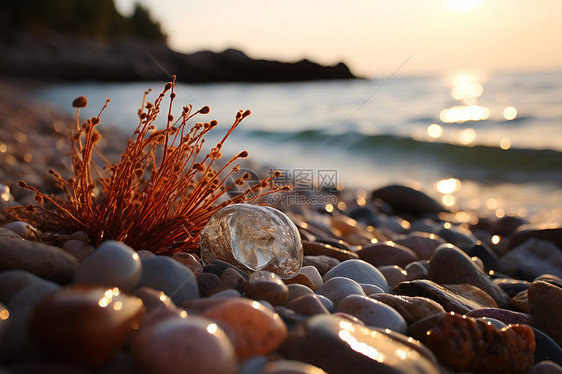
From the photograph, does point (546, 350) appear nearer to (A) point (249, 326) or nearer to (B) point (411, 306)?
(B) point (411, 306)

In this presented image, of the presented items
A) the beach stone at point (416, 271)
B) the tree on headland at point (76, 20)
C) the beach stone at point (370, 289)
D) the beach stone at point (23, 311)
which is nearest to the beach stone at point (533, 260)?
the beach stone at point (416, 271)

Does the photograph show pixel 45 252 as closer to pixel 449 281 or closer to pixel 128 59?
pixel 449 281

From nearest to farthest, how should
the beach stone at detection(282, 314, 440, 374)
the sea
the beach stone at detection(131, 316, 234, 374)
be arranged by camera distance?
the beach stone at detection(131, 316, 234, 374), the beach stone at detection(282, 314, 440, 374), the sea

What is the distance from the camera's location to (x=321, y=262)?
2596 millimetres

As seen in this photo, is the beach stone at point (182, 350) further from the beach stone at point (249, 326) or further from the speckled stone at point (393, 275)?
the speckled stone at point (393, 275)

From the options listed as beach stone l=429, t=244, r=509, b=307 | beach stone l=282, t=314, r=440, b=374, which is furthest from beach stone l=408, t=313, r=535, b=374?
beach stone l=429, t=244, r=509, b=307

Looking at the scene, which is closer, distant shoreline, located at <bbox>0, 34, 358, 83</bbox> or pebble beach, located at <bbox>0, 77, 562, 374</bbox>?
pebble beach, located at <bbox>0, 77, 562, 374</bbox>

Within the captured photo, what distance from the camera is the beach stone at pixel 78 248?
2.04 meters

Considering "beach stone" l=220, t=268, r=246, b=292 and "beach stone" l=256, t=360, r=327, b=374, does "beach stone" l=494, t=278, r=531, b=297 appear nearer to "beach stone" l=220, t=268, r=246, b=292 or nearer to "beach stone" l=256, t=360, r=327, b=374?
"beach stone" l=220, t=268, r=246, b=292

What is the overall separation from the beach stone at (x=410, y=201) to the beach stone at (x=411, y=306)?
4028 mm

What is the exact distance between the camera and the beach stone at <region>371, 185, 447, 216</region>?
19.4 feet

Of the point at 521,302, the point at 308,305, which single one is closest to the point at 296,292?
the point at 308,305

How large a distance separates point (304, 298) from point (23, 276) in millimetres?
880

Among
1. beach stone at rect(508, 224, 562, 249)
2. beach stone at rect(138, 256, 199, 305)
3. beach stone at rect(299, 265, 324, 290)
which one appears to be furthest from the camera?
beach stone at rect(508, 224, 562, 249)
